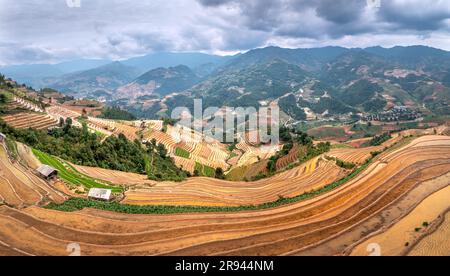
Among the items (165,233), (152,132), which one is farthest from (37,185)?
(152,132)

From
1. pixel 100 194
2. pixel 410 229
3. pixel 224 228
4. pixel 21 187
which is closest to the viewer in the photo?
pixel 410 229

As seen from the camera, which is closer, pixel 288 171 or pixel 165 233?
pixel 165 233

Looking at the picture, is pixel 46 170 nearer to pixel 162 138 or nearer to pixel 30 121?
pixel 30 121

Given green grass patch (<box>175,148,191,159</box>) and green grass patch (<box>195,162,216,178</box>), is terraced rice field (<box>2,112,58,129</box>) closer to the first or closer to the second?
green grass patch (<box>175,148,191,159</box>)

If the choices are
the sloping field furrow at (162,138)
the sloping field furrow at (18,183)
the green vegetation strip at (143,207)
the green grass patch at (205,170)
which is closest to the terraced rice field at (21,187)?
the sloping field furrow at (18,183)

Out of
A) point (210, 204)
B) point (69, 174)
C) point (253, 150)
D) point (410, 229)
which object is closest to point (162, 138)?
point (253, 150)
